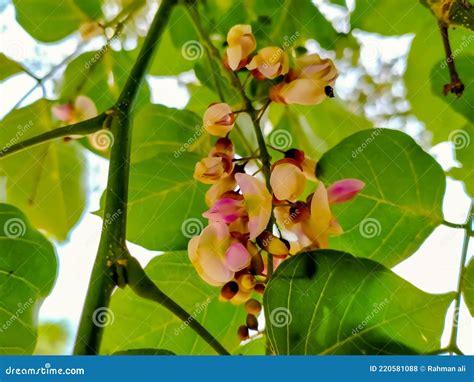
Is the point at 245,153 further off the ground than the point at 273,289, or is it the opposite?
the point at 245,153

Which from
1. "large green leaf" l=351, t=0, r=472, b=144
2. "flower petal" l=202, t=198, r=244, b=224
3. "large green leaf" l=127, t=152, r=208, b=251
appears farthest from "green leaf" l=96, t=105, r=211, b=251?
"large green leaf" l=351, t=0, r=472, b=144

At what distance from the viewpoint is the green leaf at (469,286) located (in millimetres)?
575

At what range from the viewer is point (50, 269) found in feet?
1.92

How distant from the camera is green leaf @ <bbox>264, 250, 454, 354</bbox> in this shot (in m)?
0.51

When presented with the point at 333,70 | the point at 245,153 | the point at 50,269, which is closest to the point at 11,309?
the point at 50,269

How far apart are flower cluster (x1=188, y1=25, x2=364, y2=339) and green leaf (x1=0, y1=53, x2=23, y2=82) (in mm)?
237

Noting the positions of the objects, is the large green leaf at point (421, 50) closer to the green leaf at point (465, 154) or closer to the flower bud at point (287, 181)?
the green leaf at point (465, 154)

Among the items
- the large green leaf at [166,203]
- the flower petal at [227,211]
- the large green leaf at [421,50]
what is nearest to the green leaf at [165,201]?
the large green leaf at [166,203]

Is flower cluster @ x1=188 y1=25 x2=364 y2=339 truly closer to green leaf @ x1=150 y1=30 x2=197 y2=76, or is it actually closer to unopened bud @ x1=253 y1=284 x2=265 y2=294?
unopened bud @ x1=253 y1=284 x2=265 y2=294

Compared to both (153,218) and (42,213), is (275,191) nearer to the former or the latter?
(153,218)

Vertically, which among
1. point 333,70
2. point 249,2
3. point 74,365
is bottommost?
point 74,365

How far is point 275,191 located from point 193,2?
0.24m

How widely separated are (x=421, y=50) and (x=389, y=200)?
168 mm

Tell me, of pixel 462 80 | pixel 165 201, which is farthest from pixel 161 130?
pixel 462 80
